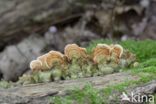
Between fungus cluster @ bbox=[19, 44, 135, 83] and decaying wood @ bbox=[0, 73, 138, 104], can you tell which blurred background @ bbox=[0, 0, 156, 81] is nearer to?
fungus cluster @ bbox=[19, 44, 135, 83]

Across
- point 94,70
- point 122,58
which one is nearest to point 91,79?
point 94,70

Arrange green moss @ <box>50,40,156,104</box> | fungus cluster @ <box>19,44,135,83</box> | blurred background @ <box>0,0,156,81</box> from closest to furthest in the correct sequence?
green moss @ <box>50,40,156,104</box> < fungus cluster @ <box>19,44,135,83</box> < blurred background @ <box>0,0,156,81</box>

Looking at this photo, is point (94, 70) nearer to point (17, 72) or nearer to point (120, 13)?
point (17, 72)

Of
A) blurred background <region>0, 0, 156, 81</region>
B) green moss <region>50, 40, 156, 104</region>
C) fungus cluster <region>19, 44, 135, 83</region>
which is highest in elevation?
blurred background <region>0, 0, 156, 81</region>

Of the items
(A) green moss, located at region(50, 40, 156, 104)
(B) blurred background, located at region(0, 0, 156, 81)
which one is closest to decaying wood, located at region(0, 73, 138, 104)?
(A) green moss, located at region(50, 40, 156, 104)

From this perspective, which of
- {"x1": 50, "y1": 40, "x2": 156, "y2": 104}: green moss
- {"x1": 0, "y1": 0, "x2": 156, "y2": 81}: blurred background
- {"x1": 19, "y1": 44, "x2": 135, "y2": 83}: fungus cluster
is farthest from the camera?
{"x1": 0, "y1": 0, "x2": 156, "y2": 81}: blurred background

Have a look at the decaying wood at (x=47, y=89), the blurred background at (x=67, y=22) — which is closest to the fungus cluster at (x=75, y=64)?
the decaying wood at (x=47, y=89)
